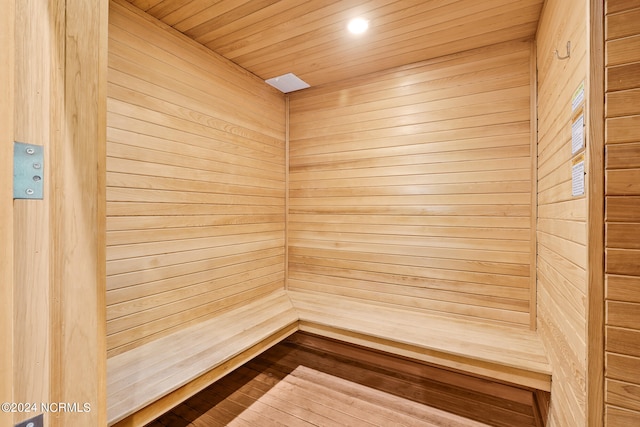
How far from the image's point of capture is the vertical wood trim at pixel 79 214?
24.2 inches

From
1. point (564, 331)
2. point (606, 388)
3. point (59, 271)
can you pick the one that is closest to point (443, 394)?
point (564, 331)

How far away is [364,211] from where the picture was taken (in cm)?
277

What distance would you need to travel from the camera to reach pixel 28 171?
555mm

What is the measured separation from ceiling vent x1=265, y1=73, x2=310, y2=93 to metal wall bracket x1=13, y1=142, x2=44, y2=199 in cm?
252

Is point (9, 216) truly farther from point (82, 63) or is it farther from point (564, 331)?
point (564, 331)

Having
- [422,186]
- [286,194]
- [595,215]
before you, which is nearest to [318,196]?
[286,194]

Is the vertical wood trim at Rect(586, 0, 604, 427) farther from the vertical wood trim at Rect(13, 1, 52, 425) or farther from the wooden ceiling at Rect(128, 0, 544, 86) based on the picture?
the vertical wood trim at Rect(13, 1, 52, 425)

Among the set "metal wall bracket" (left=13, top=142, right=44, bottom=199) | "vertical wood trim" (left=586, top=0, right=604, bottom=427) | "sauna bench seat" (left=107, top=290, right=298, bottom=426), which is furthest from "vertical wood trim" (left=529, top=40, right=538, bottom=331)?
"metal wall bracket" (left=13, top=142, right=44, bottom=199)

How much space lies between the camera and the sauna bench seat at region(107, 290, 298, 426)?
1459mm

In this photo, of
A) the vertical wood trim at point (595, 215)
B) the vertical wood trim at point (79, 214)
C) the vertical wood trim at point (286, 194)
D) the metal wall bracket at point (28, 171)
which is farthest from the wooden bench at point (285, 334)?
the metal wall bracket at point (28, 171)

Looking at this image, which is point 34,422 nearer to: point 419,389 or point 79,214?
point 79,214

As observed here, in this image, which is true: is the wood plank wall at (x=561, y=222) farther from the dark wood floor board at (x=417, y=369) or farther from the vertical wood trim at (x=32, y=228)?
the vertical wood trim at (x=32, y=228)

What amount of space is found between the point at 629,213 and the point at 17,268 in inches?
65.0

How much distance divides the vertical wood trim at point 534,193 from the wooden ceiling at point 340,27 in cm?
31
